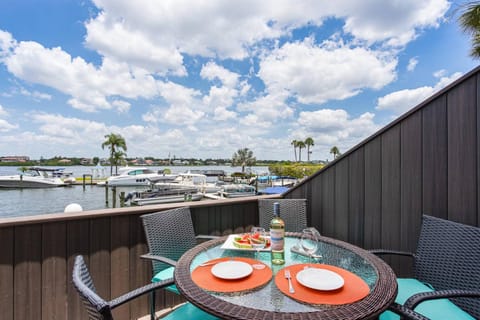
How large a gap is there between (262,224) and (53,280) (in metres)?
1.78

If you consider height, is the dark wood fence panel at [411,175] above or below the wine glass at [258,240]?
above

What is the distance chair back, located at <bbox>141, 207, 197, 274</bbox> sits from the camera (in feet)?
5.81

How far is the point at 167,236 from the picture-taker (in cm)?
189

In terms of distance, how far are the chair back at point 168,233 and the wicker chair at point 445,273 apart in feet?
4.91

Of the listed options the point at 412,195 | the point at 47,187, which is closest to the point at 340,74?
the point at 412,195

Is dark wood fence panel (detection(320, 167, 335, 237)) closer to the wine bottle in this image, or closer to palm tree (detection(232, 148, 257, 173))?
the wine bottle

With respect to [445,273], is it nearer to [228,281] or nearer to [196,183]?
[228,281]

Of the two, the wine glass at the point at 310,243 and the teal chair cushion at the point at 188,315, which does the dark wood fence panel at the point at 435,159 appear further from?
the teal chair cushion at the point at 188,315

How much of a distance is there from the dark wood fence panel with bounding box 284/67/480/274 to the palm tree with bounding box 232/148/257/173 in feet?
96.2

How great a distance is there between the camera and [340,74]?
5.76 meters

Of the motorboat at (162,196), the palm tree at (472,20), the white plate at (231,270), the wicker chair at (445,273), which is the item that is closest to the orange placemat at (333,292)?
the white plate at (231,270)

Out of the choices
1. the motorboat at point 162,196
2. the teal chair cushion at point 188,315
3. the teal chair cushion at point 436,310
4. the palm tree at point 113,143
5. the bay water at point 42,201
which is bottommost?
the bay water at point 42,201

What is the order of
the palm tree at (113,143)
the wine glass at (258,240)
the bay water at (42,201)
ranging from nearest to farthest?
A: the wine glass at (258,240) < the bay water at (42,201) < the palm tree at (113,143)

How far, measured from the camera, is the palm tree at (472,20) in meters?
4.05
